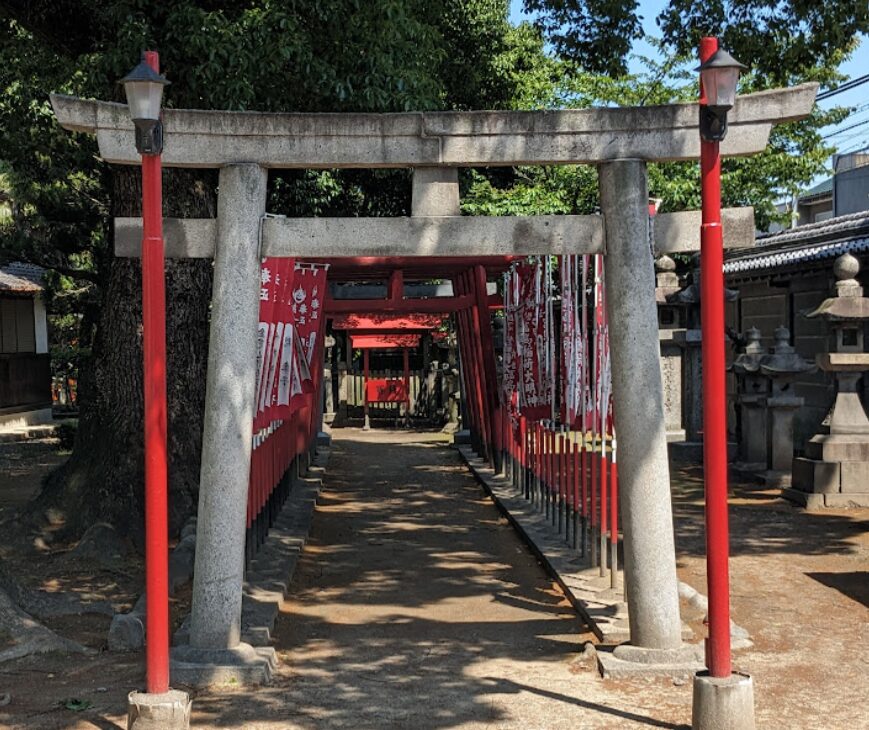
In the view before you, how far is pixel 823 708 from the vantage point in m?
6.11

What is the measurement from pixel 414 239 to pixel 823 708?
3674 millimetres

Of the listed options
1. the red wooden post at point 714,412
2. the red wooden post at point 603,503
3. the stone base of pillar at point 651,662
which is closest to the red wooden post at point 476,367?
the red wooden post at point 603,503

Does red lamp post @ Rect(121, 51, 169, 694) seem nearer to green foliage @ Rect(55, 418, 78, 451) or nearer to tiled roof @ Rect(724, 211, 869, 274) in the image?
tiled roof @ Rect(724, 211, 869, 274)

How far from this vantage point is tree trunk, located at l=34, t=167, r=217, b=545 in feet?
36.0

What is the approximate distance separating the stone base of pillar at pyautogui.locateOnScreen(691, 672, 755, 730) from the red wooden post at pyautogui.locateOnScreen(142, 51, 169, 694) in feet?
9.14

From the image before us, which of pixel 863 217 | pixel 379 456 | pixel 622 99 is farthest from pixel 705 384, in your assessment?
pixel 622 99

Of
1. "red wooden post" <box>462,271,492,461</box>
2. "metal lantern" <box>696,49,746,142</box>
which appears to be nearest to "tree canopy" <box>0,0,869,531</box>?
"red wooden post" <box>462,271,492,461</box>

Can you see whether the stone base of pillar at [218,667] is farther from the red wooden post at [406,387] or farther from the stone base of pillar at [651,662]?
the red wooden post at [406,387]

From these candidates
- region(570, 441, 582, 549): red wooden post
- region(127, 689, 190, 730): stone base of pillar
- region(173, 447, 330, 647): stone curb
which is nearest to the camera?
region(127, 689, 190, 730): stone base of pillar

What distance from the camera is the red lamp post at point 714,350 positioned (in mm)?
5676

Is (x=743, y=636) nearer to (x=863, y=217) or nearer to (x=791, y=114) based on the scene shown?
(x=791, y=114)

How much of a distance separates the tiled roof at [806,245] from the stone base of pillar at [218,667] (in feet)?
39.0

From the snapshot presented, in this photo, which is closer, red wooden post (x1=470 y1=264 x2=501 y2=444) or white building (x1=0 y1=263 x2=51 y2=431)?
red wooden post (x1=470 y1=264 x2=501 y2=444)

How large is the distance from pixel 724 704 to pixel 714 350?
5.96ft
